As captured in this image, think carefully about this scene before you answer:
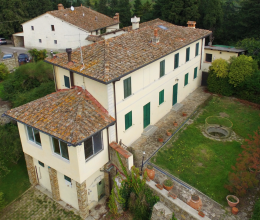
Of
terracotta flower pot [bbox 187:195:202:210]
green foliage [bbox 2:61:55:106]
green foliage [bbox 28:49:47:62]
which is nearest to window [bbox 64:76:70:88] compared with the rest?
green foliage [bbox 2:61:55:106]

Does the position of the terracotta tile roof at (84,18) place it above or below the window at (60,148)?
above

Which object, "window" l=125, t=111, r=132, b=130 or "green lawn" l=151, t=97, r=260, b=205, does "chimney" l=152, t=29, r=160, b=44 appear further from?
"green lawn" l=151, t=97, r=260, b=205

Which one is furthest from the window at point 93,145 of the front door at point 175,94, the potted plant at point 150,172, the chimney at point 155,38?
the front door at point 175,94

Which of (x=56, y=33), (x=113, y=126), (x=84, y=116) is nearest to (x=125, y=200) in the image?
(x=113, y=126)

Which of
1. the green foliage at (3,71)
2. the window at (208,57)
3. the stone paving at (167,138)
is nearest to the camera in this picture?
the stone paving at (167,138)

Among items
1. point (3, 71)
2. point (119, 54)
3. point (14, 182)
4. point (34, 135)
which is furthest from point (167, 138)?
point (3, 71)

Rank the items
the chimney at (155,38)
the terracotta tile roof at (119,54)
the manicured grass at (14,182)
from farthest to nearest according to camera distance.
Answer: the chimney at (155,38) < the manicured grass at (14,182) < the terracotta tile roof at (119,54)

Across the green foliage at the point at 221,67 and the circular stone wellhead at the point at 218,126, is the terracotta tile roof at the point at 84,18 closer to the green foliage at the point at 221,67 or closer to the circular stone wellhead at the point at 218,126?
the green foliage at the point at 221,67

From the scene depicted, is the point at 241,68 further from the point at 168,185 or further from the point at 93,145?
the point at 93,145
